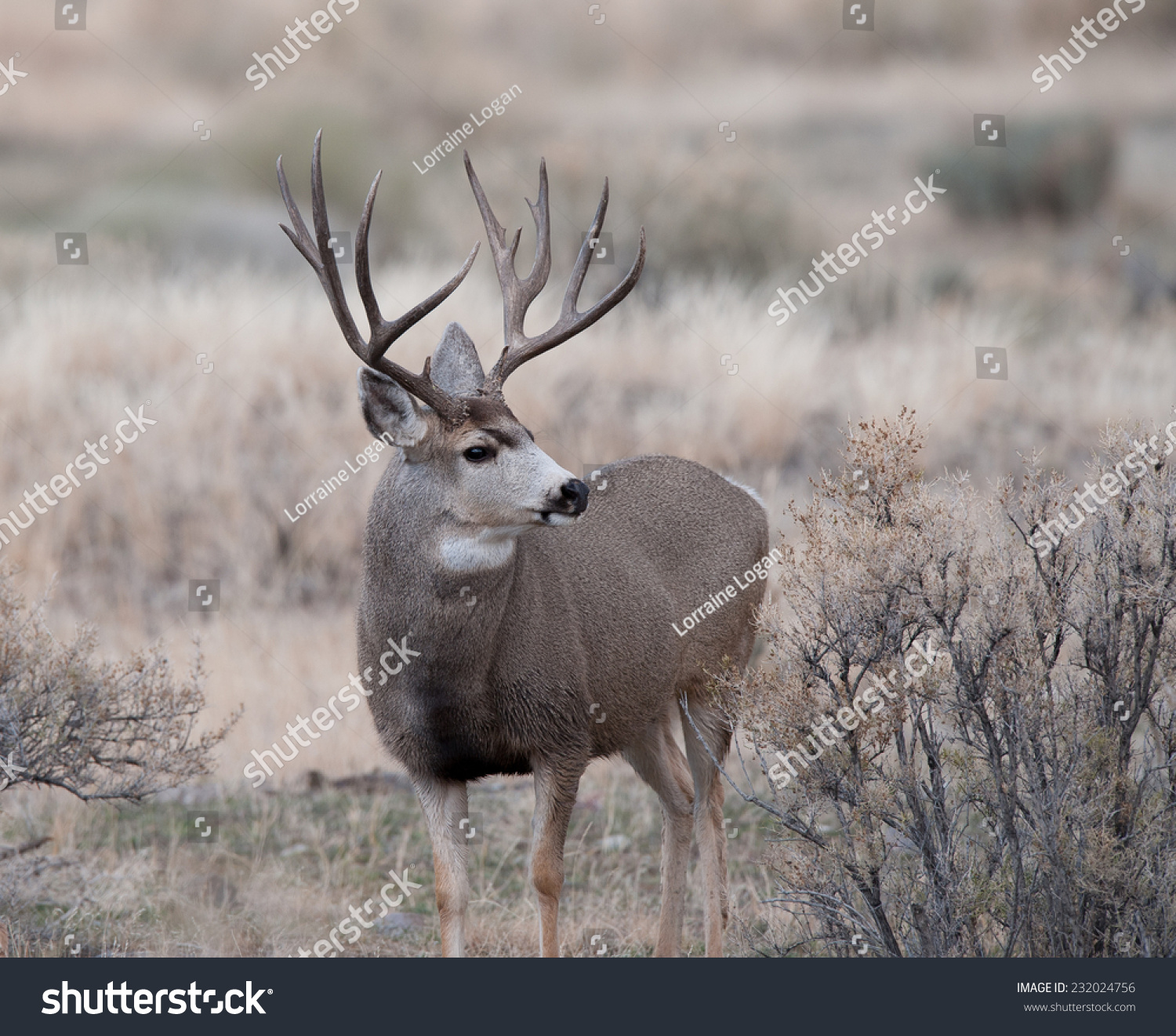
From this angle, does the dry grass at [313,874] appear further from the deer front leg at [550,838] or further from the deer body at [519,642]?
the deer body at [519,642]

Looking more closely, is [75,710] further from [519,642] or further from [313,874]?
[519,642]

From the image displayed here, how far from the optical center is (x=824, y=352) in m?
16.2

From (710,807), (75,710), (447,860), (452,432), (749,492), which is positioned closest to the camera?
(452,432)

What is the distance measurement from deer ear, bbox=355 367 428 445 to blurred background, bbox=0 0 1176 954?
4526mm

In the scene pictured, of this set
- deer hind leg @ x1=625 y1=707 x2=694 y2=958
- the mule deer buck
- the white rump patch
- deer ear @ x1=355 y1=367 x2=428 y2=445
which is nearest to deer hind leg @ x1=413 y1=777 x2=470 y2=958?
the mule deer buck

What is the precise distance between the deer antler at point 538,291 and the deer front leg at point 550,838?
161 centimetres

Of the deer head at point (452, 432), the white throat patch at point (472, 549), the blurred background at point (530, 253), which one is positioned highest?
the blurred background at point (530, 253)

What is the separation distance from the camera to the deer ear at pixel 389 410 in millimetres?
5664

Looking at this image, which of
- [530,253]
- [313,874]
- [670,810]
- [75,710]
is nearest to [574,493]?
[670,810]

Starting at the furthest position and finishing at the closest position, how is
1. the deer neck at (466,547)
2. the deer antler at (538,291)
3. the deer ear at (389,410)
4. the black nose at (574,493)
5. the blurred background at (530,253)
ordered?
1. the blurred background at (530,253)
2. the deer antler at (538,291)
3. the deer neck at (466,547)
4. the deer ear at (389,410)
5. the black nose at (574,493)

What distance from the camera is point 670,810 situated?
24.1 feet

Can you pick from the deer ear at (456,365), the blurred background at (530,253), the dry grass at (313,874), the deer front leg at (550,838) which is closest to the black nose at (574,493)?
the deer ear at (456,365)

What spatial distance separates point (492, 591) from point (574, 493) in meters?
0.60

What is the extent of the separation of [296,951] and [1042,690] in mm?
3822
